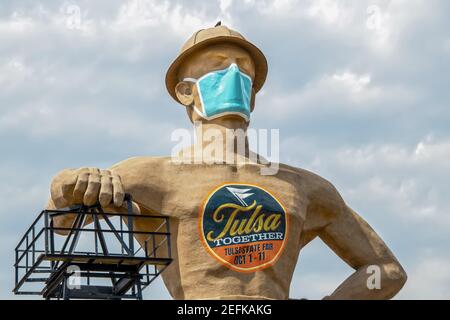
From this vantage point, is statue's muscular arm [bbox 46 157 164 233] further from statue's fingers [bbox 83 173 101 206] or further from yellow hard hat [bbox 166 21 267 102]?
yellow hard hat [bbox 166 21 267 102]

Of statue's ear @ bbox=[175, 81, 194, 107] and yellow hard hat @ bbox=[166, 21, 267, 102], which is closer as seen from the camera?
yellow hard hat @ bbox=[166, 21, 267, 102]

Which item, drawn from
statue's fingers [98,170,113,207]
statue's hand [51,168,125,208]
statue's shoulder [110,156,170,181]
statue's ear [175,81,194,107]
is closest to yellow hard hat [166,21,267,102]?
statue's ear [175,81,194,107]

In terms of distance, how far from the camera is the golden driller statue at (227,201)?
1587cm

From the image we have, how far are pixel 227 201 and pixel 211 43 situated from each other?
2584 millimetres

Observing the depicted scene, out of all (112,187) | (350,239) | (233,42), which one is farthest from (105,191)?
(350,239)

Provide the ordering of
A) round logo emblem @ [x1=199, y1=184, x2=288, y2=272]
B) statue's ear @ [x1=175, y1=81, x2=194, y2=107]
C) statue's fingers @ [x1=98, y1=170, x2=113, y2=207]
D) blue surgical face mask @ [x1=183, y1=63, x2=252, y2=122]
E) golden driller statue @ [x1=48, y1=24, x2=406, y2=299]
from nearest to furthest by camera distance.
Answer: statue's fingers @ [x1=98, y1=170, x2=113, y2=207]
golden driller statue @ [x1=48, y1=24, x2=406, y2=299]
round logo emblem @ [x1=199, y1=184, x2=288, y2=272]
blue surgical face mask @ [x1=183, y1=63, x2=252, y2=122]
statue's ear @ [x1=175, y1=81, x2=194, y2=107]

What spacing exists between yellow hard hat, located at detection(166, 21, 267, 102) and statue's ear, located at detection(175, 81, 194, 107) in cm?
Answer: 21

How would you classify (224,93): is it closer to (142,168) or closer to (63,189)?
(142,168)

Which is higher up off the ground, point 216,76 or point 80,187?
point 216,76

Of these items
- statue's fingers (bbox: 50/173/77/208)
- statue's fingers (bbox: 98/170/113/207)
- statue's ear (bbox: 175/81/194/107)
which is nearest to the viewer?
statue's fingers (bbox: 98/170/113/207)

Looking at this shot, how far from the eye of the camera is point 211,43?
17.3 meters

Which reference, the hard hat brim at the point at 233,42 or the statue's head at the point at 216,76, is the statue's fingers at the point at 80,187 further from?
the hard hat brim at the point at 233,42

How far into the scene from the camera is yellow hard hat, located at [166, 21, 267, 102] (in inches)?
680
